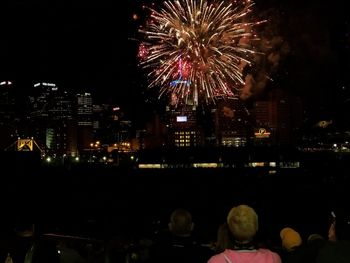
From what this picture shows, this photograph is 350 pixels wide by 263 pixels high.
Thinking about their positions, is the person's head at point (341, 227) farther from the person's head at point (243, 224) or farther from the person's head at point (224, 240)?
the person's head at point (224, 240)

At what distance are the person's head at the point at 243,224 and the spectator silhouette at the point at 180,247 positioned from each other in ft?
3.33

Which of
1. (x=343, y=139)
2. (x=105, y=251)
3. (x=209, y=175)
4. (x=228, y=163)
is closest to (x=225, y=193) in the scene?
(x=209, y=175)

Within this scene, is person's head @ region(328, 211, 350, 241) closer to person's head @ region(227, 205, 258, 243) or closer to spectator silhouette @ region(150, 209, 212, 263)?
person's head @ region(227, 205, 258, 243)

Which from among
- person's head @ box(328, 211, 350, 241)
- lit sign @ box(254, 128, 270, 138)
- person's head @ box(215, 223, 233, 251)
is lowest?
person's head @ box(215, 223, 233, 251)

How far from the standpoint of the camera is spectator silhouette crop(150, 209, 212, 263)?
4.07 m

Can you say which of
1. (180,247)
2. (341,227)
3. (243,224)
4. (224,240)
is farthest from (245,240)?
(224,240)

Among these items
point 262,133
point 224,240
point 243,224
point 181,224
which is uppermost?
point 262,133

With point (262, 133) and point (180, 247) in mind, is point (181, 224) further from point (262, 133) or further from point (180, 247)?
point (262, 133)

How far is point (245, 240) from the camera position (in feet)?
10.3

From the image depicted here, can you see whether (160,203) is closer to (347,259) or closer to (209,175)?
(209,175)

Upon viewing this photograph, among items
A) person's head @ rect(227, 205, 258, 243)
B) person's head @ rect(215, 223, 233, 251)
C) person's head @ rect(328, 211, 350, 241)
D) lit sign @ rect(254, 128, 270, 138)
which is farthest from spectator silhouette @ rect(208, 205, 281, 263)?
lit sign @ rect(254, 128, 270, 138)

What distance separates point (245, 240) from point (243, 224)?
107 mm

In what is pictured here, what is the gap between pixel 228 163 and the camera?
84250 millimetres

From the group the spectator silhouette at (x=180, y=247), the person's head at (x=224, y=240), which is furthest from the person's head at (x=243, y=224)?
the person's head at (x=224, y=240)
